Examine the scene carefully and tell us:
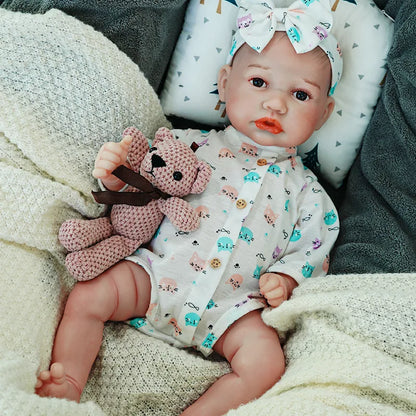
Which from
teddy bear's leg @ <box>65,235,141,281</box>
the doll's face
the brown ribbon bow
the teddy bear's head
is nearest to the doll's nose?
the doll's face

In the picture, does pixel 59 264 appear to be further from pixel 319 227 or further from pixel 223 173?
pixel 319 227

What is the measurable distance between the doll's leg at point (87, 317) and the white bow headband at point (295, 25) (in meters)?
0.60

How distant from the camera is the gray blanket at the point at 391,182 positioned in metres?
1.16

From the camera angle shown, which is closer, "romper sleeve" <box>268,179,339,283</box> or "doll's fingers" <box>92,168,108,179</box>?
"doll's fingers" <box>92,168,108,179</box>

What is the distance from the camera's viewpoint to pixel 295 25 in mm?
1168

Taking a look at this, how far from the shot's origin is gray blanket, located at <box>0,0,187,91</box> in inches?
47.8

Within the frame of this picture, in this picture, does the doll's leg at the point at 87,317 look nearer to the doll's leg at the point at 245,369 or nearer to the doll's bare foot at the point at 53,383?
the doll's bare foot at the point at 53,383

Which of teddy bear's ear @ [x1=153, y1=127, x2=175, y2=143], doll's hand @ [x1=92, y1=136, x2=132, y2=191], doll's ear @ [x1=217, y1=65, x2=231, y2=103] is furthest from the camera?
doll's ear @ [x1=217, y1=65, x2=231, y2=103]

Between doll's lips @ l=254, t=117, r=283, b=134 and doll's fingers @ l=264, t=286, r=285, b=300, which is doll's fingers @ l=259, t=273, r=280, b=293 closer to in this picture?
doll's fingers @ l=264, t=286, r=285, b=300

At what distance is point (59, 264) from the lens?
1.11 m

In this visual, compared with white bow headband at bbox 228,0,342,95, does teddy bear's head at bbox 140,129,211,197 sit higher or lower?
→ lower

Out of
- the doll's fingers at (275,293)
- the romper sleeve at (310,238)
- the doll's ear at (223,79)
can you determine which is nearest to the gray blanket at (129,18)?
the doll's ear at (223,79)

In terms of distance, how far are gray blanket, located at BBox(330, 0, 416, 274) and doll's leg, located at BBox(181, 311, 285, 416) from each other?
260 mm

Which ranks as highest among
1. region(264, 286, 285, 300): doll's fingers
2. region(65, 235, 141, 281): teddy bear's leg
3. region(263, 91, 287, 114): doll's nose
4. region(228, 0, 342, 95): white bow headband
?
region(228, 0, 342, 95): white bow headband
